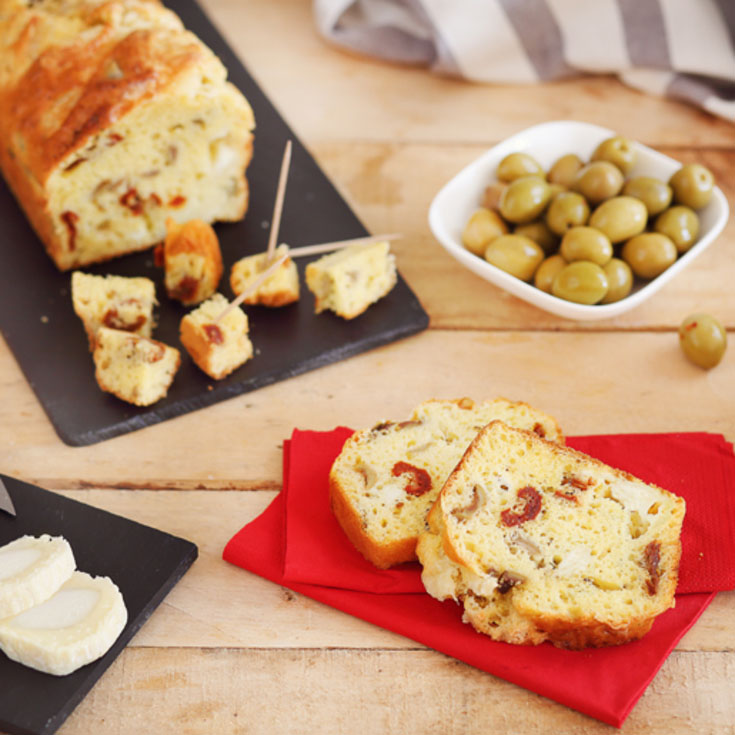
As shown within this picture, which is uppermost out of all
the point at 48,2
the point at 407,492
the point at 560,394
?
the point at 48,2

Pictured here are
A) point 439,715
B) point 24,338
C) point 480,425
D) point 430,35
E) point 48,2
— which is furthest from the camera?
point 430,35

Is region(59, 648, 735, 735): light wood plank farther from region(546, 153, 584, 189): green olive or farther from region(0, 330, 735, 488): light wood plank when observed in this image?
region(546, 153, 584, 189): green olive

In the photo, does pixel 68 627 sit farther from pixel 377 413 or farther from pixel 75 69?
pixel 75 69

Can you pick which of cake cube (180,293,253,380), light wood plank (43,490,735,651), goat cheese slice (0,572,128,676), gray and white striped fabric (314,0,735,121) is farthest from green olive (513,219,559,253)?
goat cheese slice (0,572,128,676)

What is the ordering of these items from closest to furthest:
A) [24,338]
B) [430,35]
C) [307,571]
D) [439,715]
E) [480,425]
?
[439,715], [307,571], [480,425], [24,338], [430,35]

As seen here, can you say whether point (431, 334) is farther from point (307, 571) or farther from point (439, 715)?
point (439, 715)

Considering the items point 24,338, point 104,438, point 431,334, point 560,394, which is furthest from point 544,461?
point 24,338
